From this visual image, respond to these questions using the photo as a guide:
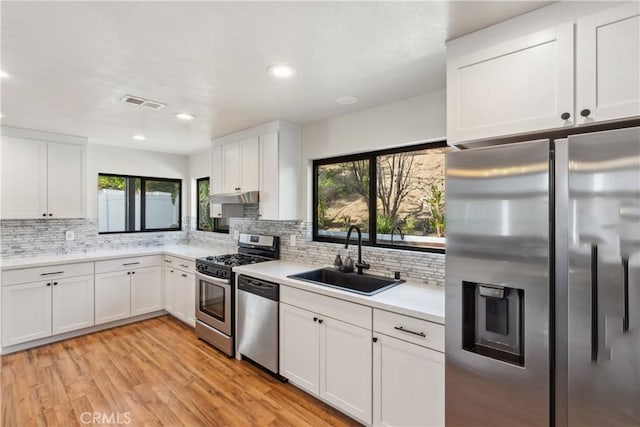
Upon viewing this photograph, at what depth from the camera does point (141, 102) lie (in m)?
2.58

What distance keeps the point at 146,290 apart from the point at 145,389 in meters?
1.85

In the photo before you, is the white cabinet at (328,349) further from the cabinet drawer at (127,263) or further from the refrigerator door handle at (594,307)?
the cabinet drawer at (127,263)

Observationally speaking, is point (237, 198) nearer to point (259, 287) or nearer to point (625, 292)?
point (259, 287)

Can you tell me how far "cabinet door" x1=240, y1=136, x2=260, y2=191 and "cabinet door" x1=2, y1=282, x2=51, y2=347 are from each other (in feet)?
7.97

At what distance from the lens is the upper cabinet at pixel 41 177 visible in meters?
3.39

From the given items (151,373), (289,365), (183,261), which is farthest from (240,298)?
(183,261)

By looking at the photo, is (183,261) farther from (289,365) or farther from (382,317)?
(382,317)

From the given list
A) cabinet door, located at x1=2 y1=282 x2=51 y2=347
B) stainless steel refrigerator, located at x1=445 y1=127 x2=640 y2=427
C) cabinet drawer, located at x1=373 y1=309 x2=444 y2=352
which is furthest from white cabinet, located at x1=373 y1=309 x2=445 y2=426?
cabinet door, located at x1=2 y1=282 x2=51 y2=347

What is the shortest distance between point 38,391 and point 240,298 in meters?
1.72

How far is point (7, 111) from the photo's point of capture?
2.82 meters

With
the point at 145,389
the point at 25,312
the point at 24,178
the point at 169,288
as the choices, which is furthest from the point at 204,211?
the point at 145,389

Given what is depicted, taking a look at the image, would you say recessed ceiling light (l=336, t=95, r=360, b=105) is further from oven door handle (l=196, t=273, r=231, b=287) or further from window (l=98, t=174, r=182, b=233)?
window (l=98, t=174, r=182, b=233)

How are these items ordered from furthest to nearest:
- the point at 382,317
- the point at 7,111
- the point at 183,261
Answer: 1. the point at 183,261
2. the point at 7,111
3. the point at 382,317

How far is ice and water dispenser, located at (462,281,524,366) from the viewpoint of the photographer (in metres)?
1.43
